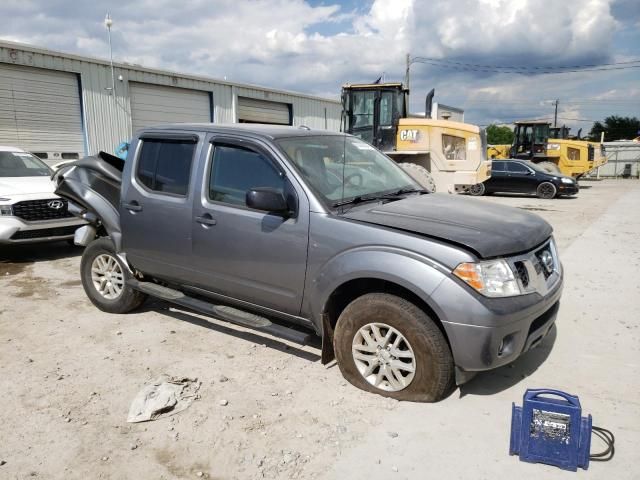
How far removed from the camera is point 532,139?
23.6 metres

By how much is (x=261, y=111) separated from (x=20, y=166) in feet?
56.1

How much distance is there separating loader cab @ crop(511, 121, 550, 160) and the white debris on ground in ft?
75.3

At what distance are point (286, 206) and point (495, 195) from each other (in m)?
18.1

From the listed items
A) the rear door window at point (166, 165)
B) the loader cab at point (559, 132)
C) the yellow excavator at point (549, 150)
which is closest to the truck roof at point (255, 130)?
the rear door window at point (166, 165)

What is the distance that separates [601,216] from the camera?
13.2 meters

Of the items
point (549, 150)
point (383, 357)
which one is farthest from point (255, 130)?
point (549, 150)

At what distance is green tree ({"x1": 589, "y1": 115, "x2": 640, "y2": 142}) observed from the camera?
6825 cm

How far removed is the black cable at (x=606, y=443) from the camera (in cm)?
279

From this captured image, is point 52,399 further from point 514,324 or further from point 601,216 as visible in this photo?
point 601,216

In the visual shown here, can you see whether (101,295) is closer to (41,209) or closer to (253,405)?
(253,405)

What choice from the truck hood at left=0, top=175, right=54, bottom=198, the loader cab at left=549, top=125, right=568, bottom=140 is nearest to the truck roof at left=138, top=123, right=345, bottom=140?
the truck hood at left=0, top=175, right=54, bottom=198

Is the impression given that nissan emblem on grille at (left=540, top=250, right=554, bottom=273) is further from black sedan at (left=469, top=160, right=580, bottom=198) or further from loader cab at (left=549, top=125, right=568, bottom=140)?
loader cab at (left=549, top=125, right=568, bottom=140)

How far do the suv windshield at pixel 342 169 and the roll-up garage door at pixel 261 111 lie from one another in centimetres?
1978

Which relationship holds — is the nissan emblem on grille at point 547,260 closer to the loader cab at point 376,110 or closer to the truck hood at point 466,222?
the truck hood at point 466,222
